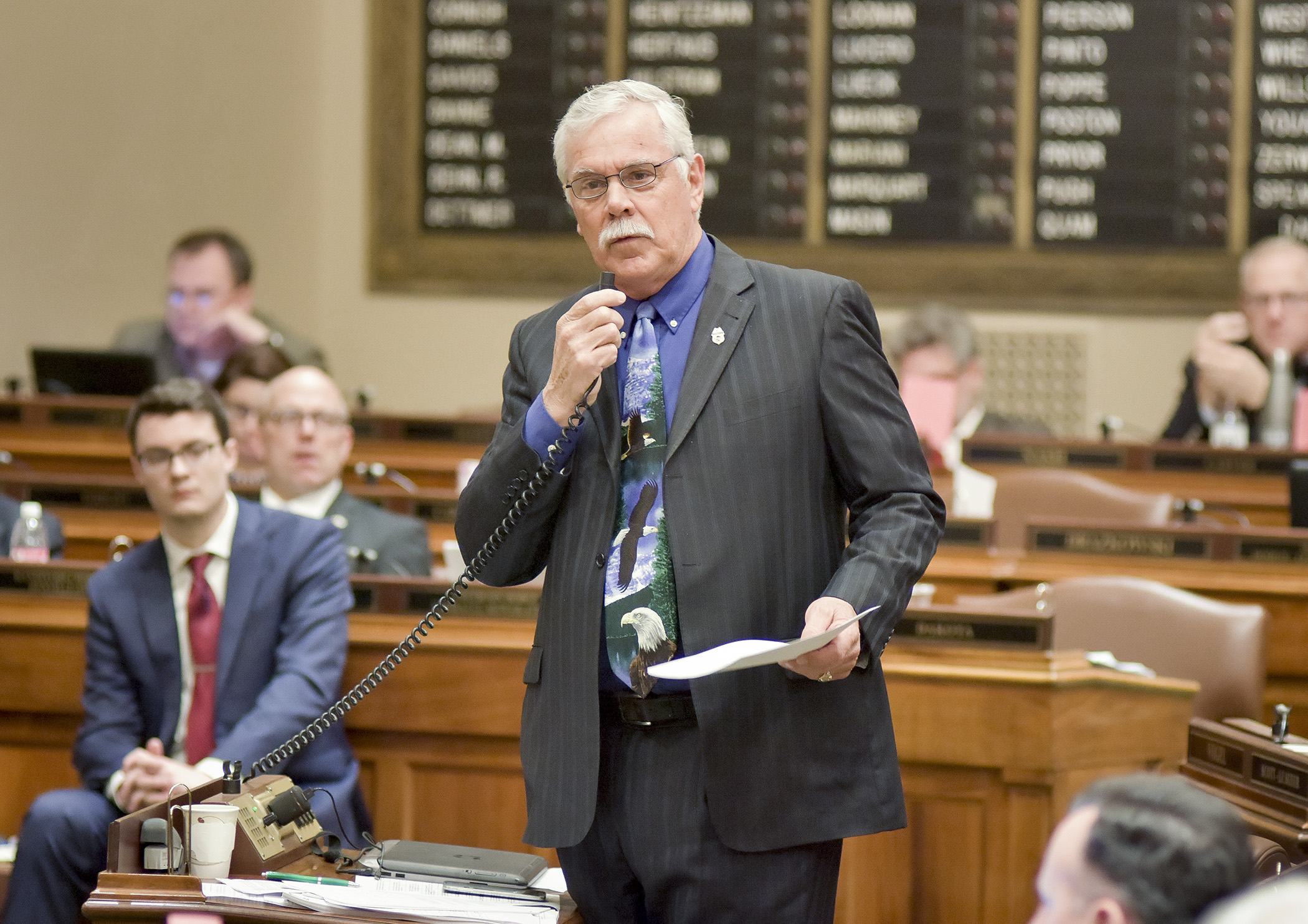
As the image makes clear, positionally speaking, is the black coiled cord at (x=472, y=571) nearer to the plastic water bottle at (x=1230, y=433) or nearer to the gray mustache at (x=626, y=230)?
the gray mustache at (x=626, y=230)

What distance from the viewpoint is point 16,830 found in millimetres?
3117

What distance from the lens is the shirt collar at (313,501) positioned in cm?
400

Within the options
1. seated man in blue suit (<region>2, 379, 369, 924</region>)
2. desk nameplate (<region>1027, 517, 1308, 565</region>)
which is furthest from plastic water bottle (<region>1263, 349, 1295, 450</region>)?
seated man in blue suit (<region>2, 379, 369, 924</region>)

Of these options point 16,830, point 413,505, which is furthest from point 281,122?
point 16,830

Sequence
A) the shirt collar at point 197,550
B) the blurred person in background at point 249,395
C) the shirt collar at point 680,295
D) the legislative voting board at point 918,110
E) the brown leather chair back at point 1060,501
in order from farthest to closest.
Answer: the legislative voting board at point 918,110 → the blurred person in background at point 249,395 → the brown leather chair back at point 1060,501 → the shirt collar at point 197,550 → the shirt collar at point 680,295

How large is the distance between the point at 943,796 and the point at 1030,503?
195 centimetres

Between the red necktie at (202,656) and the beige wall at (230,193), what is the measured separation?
11.5 feet

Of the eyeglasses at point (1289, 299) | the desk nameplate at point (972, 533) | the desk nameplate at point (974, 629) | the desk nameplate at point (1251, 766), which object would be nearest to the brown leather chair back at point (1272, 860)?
the desk nameplate at point (1251, 766)

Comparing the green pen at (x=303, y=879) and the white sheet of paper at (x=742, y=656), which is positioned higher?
the white sheet of paper at (x=742, y=656)

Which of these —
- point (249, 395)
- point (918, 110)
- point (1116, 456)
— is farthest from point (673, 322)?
point (918, 110)

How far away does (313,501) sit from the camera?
→ 405cm

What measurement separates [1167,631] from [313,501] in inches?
85.6

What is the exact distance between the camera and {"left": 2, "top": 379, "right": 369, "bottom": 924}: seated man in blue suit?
9.11ft

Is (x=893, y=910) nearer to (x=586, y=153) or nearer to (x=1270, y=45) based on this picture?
(x=586, y=153)
